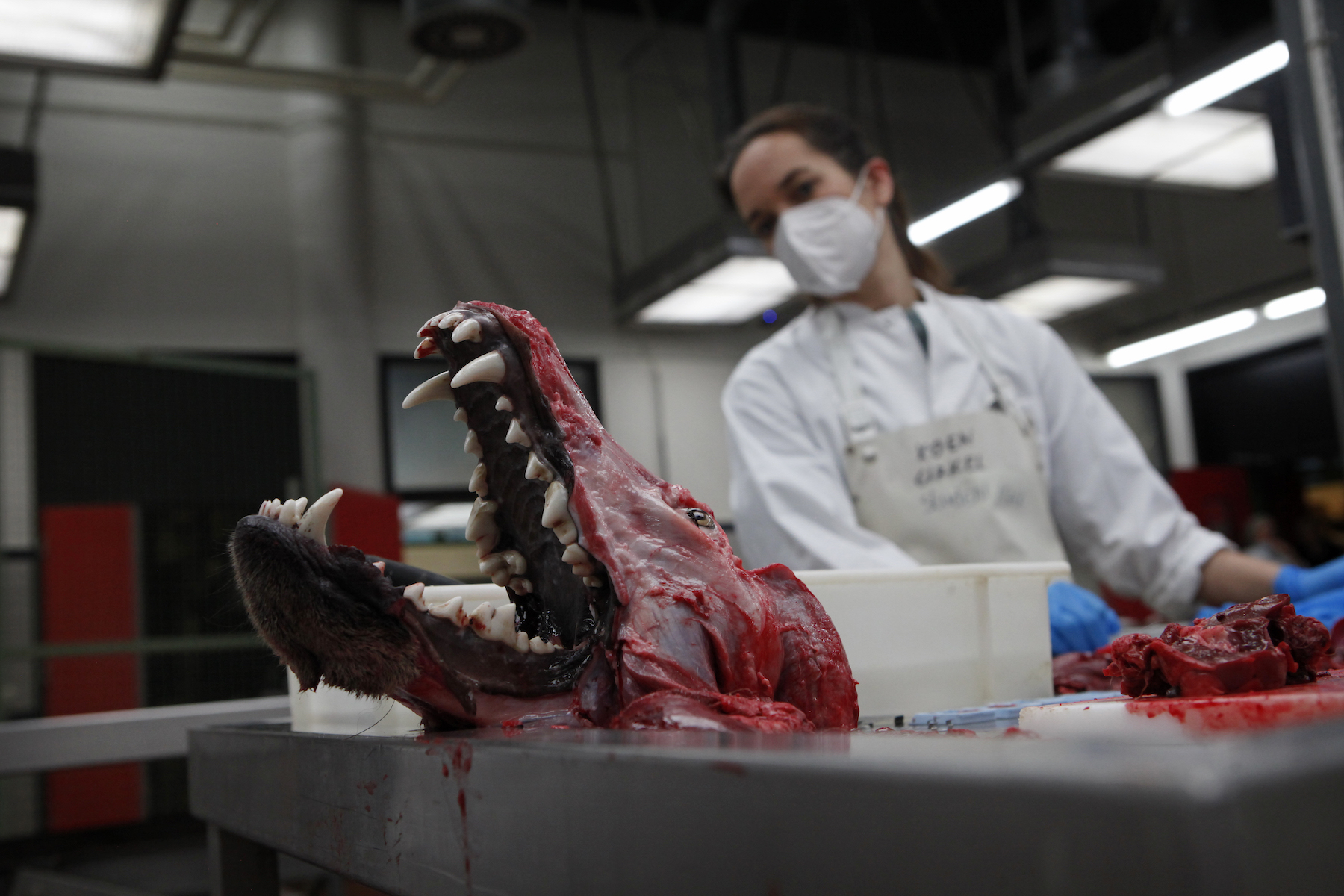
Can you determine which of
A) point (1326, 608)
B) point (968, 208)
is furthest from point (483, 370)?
point (968, 208)

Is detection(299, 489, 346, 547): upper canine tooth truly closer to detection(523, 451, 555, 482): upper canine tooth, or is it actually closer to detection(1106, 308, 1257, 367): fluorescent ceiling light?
detection(523, 451, 555, 482): upper canine tooth

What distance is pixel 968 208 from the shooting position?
5367 mm

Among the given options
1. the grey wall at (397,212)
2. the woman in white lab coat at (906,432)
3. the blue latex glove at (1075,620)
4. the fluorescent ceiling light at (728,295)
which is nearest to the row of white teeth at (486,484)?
the blue latex glove at (1075,620)

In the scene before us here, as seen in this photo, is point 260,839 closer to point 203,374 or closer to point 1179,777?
point 1179,777

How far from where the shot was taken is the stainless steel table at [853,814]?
0.28 meters

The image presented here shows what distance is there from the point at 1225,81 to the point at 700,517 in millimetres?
3942

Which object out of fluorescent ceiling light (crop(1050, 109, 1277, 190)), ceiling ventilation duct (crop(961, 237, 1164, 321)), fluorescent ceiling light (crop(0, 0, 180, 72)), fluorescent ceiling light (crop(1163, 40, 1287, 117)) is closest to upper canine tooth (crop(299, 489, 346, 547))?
fluorescent ceiling light (crop(0, 0, 180, 72))

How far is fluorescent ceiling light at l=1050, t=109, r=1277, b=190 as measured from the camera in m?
4.34

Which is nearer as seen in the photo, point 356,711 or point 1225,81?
point 356,711

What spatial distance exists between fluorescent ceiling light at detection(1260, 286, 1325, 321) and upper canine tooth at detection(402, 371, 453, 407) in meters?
9.16

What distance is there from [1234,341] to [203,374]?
9.16m

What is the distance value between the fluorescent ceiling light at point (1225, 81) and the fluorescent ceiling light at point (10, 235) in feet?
16.1

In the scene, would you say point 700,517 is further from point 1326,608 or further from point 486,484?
point 1326,608

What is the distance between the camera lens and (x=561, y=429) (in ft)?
2.18
